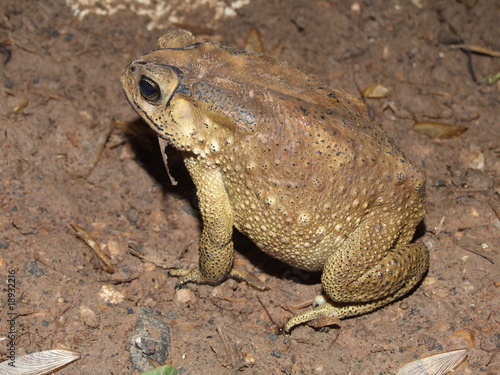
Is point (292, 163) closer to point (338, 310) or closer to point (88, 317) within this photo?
point (338, 310)

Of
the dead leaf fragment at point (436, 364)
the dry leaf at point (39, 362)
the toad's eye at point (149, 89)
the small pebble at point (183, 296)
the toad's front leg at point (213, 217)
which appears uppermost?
the toad's eye at point (149, 89)

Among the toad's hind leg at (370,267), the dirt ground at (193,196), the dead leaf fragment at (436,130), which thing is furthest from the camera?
the dead leaf fragment at (436,130)

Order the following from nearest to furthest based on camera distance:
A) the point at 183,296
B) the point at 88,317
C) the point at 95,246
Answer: the point at 88,317
the point at 183,296
the point at 95,246

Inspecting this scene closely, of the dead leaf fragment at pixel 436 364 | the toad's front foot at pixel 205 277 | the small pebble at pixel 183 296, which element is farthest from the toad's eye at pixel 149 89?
the dead leaf fragment at pixel 436 364

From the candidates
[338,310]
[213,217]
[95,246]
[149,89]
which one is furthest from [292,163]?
[95,246]

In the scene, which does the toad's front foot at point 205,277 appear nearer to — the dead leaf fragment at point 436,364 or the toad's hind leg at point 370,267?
the toad's hind leg at point 370,267

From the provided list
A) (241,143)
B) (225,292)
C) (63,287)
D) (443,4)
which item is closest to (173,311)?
(225,292)

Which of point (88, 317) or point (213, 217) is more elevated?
point (213, 217)
